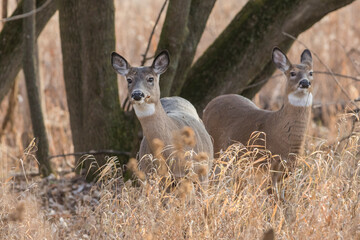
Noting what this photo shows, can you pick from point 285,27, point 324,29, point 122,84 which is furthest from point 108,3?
point 324,29

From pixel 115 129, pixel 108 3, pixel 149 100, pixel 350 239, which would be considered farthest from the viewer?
pixel 115 129

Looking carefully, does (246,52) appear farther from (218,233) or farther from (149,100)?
(218,233)

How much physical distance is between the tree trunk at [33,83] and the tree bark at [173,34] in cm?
124

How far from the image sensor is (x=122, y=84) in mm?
9117

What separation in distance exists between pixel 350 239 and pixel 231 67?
3.10 meters

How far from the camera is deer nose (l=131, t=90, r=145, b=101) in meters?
5.05

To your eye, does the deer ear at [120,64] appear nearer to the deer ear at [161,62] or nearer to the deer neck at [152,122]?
the deer ear at [161,62]

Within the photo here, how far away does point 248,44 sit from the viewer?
22.2 feet

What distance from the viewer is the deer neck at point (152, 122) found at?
5.20 meters

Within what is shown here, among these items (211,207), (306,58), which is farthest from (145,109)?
(306,58)

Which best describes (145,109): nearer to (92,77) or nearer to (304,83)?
(304,83)

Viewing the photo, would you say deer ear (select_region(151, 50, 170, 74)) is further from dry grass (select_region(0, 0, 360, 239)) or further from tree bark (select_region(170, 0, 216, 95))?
tree bark (select_region(170, 0, 216, 95))

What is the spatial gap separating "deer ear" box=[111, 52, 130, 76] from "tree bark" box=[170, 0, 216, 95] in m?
1.47

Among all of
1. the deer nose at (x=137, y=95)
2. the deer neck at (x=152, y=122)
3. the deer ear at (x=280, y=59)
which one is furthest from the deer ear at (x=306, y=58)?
the deer nose at (x=137, y=95)
